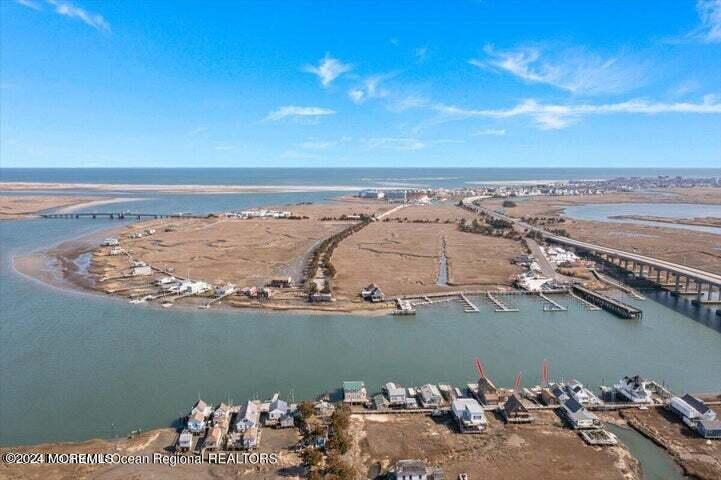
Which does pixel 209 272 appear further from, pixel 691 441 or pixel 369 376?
pixel 691 441

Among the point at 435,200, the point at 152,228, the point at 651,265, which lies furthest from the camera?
the point at 435,200

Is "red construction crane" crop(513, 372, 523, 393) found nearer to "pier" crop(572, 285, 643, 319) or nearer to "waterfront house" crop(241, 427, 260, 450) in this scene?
"waterfront house" crop(241, 427, 260, 450)

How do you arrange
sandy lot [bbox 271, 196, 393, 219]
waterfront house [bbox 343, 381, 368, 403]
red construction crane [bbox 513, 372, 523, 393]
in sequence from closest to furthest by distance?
waterfront house [bbox 343, 381, 368, 403], red construction crane [bbox 513, 372, 523, 393], sandy lot [bbox 271, 196, 393, 219]

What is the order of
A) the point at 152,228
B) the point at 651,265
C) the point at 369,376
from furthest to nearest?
the point at 152,228 → the point at 651,265 → the point at 369,376

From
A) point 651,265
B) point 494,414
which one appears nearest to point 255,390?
point 494,414

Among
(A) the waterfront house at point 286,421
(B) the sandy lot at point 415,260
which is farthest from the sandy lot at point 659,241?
(A) the waterfront house at point 286,421

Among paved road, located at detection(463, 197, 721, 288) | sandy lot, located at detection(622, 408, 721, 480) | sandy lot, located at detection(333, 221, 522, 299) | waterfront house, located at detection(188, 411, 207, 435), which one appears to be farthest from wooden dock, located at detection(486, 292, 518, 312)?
waterfront house, located at detection(188, 411, 207, 435)
